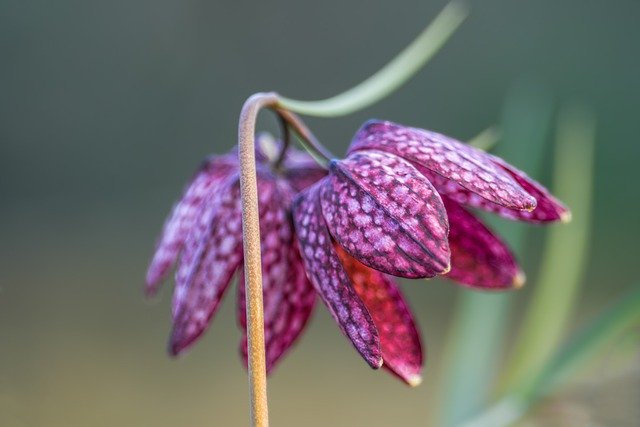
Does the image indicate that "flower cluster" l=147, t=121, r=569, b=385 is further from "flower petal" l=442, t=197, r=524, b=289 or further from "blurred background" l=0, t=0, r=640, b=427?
"blurred background" l=0, t=0, r=640, b=427

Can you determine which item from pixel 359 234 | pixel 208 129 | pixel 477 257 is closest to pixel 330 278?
pixel 359 234

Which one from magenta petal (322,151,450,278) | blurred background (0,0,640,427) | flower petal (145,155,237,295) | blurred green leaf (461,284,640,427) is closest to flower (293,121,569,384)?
magenta petal (322,151,450,278)

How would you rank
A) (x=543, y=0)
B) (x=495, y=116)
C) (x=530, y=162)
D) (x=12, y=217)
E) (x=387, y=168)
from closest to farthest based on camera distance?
(x=387, y=168), (x=530, y=162), (x=12, y=217), (x=495, y=116), (x=543, y=0)

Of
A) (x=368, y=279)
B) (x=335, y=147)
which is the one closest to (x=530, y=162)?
(x=368, y=279)

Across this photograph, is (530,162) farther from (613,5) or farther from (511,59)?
(613,5)

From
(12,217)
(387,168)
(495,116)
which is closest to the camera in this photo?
(387,168)

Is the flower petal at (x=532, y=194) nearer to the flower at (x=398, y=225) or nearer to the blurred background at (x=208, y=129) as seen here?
the flower at (x=398, y=225)
